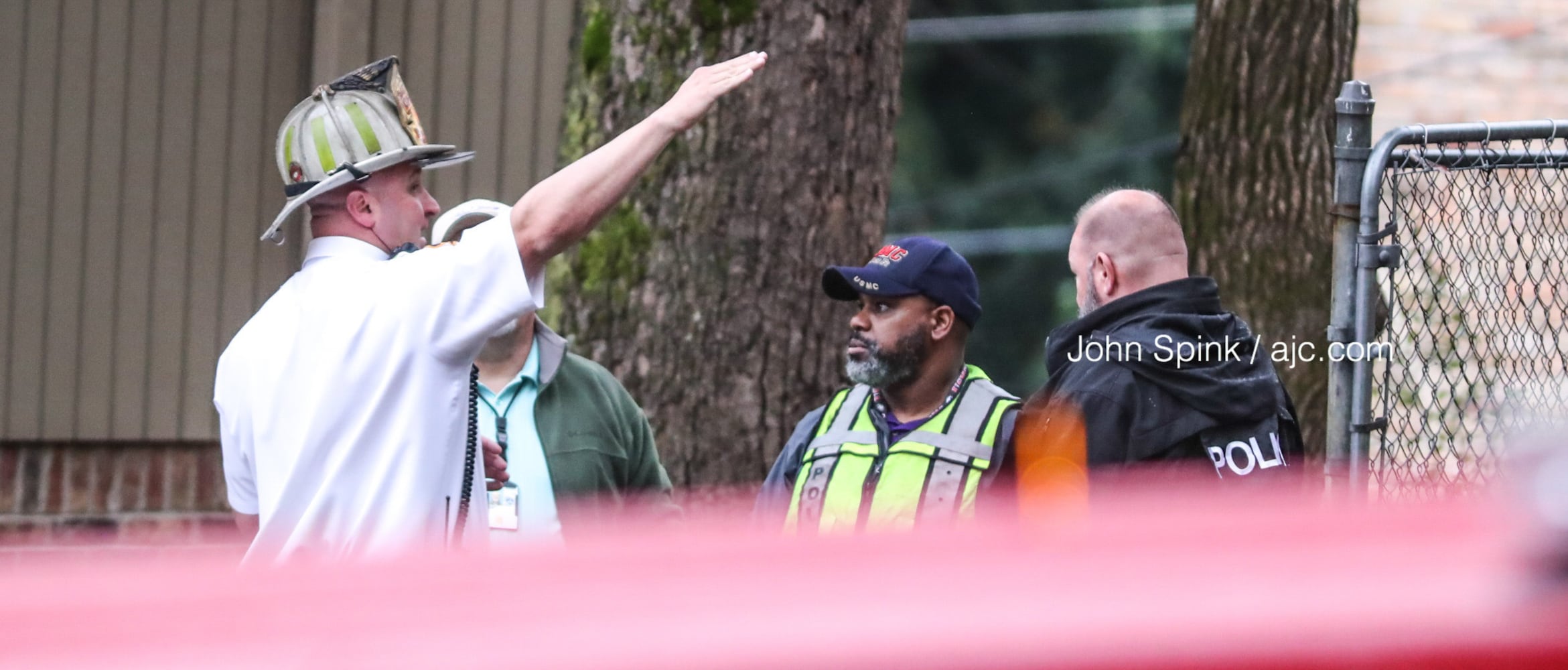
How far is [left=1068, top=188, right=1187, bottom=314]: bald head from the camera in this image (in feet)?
13.6

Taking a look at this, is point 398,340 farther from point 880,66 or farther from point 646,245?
point 880,66

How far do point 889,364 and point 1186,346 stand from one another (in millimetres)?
767

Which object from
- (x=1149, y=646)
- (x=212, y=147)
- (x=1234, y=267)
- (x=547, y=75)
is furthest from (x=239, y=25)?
(x=1149, y=646)


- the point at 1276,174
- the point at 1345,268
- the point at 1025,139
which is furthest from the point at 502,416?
the point at 1025,139

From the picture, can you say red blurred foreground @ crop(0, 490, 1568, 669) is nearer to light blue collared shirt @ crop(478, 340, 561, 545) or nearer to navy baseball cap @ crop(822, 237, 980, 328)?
light blue collared shirt @ crop(478, 340, 561, 545)

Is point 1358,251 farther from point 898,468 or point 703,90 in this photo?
point 703,90

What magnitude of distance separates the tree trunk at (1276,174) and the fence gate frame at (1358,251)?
160 centimetres

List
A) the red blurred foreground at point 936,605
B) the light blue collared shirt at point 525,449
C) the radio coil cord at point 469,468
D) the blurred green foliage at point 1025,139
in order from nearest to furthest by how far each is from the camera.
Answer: the red blurred foreground at point 936,605, the radio coil cord at point 469,468, the light blue collared shirt at point 525,449, the blurred green foliage at point 1025,139

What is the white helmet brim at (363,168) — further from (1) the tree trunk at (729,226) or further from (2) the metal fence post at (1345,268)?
(2) the metal fence post at (1345,268)

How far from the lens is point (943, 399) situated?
4.39 metres

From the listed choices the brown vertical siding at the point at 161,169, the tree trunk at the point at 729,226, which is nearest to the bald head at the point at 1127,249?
the tree trunk at the point at 729,226

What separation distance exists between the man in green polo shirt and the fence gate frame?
1571mm

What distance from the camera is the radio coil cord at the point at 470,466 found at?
10.4ft

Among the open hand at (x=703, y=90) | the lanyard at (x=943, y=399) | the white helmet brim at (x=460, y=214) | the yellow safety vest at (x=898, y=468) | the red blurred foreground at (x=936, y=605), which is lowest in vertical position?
the yellow safety vest at (x=898, y=468)
